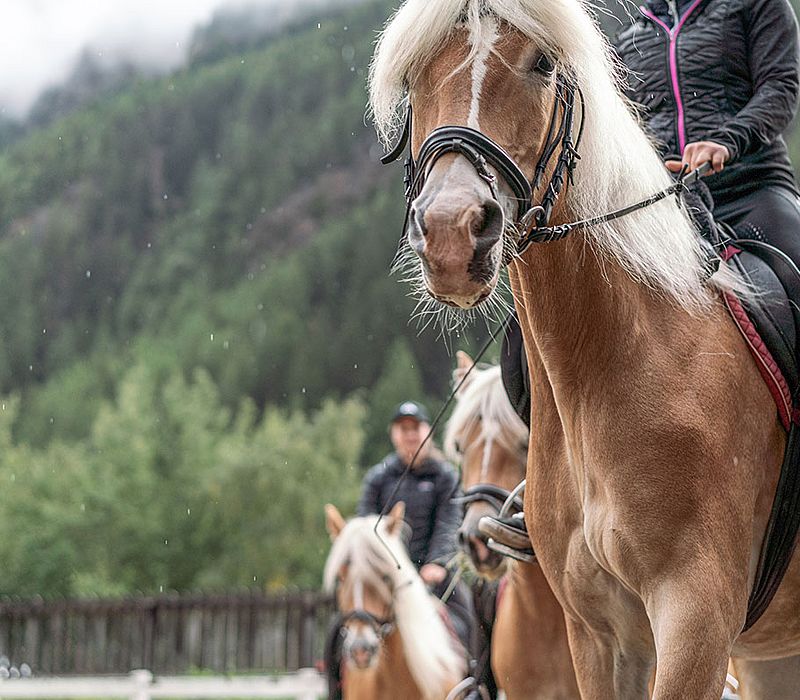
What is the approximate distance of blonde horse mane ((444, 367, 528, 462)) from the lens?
6.21 meters

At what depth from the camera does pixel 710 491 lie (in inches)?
134

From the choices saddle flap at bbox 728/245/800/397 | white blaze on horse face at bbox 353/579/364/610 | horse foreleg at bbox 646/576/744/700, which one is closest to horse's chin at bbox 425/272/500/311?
horse foreleg at bbox 646/576/744/700

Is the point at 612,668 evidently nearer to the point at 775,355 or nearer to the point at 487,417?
the point at 775,355

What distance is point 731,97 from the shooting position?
14.0ft

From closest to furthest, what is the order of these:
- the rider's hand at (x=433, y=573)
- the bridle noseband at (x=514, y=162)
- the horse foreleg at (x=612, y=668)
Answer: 1. the bridle noseband at (x=514, y=162)
2. the horse foreleg at (x=612, y=668)
3. the rider's hand at (x=433, y=573)

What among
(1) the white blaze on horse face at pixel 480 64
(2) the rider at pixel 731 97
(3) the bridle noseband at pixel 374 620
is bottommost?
(3) the bridle noseband at pixel 374 620

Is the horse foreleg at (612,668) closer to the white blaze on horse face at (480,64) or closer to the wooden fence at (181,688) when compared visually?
the white blaze on horse face at (480,64)

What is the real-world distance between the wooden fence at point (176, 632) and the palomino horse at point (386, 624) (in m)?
9.24

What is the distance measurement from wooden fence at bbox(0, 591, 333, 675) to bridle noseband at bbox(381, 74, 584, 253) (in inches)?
553

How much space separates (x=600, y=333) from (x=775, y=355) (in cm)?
49

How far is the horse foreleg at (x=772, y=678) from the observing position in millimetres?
4516

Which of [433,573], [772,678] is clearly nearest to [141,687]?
[433,573]

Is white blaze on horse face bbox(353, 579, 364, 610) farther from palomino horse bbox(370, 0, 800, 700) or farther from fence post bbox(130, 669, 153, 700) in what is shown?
fence post bbox(130, 669, 153, 700)

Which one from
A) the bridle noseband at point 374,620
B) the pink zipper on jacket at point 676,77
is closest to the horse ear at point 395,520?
the bridle noseband at point 374,620
